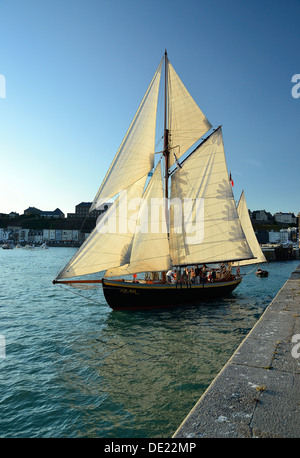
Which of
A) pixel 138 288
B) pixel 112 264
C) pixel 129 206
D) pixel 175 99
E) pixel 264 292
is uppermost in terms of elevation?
pixel 175 99

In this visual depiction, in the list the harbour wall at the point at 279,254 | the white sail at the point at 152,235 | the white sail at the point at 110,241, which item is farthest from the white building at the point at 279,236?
the white sail at the point at 110,241

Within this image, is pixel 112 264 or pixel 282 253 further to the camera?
pixel 282 253

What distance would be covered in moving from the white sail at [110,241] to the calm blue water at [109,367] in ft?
11.8

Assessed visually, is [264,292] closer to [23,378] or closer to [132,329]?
[132,329]

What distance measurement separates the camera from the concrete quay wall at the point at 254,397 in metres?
4.20

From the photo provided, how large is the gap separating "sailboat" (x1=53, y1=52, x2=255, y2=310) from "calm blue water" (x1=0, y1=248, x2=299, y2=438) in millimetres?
2293

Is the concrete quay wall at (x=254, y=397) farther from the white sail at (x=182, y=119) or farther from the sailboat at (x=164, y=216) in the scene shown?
the white sail at (x=182, y=119)

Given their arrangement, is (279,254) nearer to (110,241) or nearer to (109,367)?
(110,241)

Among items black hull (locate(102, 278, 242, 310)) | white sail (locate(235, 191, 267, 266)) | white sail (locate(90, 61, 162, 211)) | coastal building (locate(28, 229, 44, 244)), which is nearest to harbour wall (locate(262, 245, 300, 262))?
white sail (locate(235, 191, 267, 266))

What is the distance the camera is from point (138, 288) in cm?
1875

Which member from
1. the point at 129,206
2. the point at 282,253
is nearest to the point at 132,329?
the point at 129,206

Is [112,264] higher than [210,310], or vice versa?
[112,264]

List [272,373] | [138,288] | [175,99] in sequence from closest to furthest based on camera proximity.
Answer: [272,373], [138,288], [175,99]
